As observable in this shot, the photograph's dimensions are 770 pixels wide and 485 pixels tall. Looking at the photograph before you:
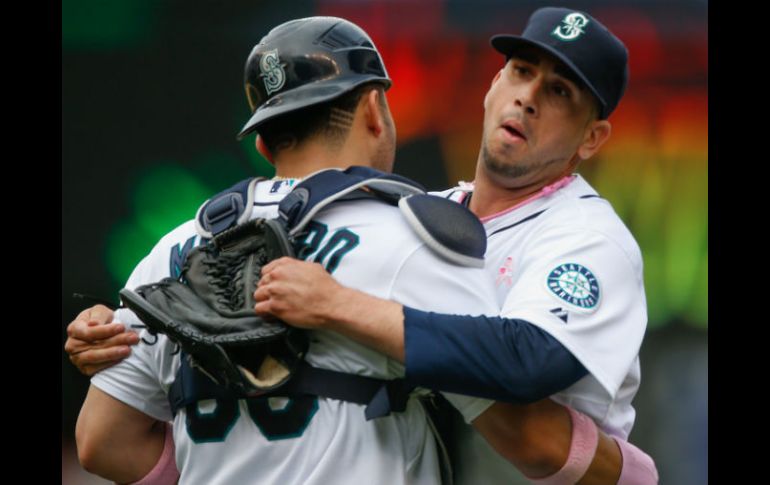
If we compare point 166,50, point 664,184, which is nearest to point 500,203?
point 664,184

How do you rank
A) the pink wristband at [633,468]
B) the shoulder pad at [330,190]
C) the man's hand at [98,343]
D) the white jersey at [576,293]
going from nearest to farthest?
1. the shoulder pad at [330,190]
2. the white jersey at [576,293]
3. the man's hand at [98,343]
4. the pink wristband at [633,468]

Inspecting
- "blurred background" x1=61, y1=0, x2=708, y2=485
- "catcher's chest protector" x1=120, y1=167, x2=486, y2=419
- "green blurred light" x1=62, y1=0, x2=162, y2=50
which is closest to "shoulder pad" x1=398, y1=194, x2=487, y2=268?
"catcher's chest protector" x1=120, y1=167, x2=486, y2=419

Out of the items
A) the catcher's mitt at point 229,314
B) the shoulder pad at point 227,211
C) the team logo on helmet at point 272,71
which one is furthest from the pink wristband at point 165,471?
the team logo on helmet at point 272,71

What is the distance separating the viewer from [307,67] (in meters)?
2.64

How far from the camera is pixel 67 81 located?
551 cm

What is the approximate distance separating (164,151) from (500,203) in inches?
104

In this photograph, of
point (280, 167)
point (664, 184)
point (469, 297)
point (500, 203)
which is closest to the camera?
point (469, 297)

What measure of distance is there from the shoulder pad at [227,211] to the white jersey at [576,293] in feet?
2.02

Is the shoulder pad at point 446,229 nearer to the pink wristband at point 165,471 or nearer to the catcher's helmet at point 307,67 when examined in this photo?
the catcher's helmet at point 307,67

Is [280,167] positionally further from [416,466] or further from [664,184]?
[664,184]

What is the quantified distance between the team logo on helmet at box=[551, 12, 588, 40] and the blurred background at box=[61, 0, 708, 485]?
2.33m

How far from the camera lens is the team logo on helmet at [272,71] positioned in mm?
2652

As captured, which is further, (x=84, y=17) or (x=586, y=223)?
(x=84, y=17)

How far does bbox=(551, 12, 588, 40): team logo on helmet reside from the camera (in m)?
3.01
